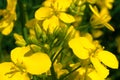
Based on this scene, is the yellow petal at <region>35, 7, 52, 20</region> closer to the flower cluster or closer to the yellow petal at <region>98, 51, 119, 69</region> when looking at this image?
the flower cluster

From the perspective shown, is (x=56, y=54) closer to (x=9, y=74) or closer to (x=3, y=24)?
(x=9, y=74)

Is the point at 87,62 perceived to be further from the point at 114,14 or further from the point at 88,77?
the point at 114,14

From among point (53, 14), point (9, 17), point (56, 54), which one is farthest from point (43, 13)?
point (9, 17)

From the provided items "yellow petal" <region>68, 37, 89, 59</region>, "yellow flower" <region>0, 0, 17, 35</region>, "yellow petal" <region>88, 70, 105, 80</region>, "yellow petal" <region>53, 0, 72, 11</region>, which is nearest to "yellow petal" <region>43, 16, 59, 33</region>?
"yellow petal" <region>53, 0, 72, 11</region>

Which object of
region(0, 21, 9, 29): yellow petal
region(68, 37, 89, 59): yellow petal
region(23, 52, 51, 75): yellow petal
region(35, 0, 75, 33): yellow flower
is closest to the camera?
region(23, 52, 51, 75): yellow petal

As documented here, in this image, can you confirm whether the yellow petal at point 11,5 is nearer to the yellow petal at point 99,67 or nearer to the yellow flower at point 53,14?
the yellow flower at point 53,14

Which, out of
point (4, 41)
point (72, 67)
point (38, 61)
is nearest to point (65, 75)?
point (72, 67)

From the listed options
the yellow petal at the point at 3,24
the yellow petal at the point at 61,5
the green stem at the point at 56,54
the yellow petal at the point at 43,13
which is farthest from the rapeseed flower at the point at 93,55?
the yellow petal at the point at 3,24
